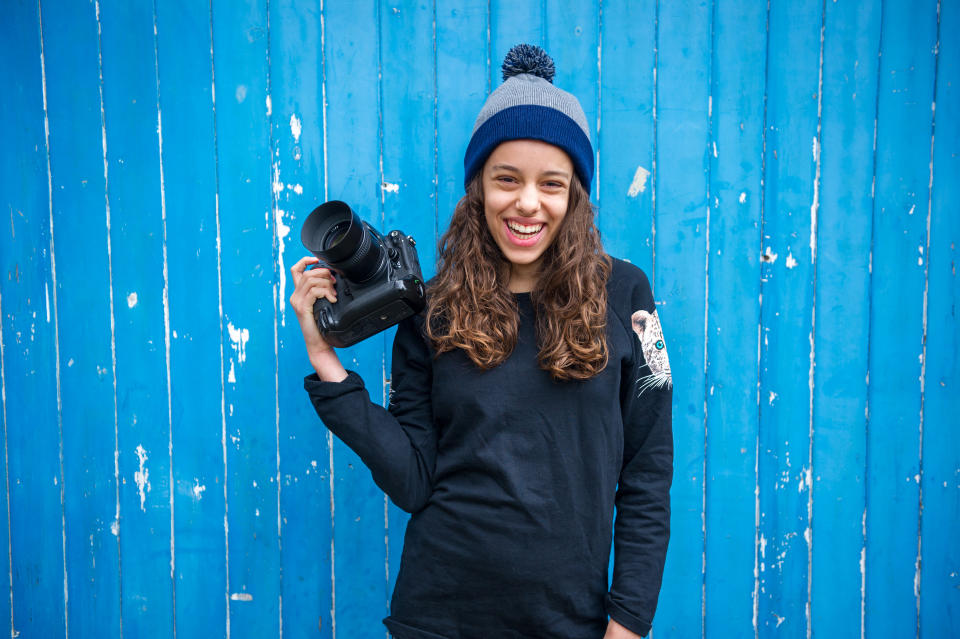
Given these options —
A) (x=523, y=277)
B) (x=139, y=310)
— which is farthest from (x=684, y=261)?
(x=139, y=310)

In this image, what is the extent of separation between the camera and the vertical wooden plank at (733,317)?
1.35 meters

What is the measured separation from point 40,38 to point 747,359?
6.30 ft

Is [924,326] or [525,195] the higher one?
[525,195]

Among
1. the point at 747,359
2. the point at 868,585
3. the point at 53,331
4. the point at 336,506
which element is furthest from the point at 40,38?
the point at 868,585

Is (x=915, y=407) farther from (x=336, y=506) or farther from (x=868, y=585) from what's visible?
(x=336, y=506)

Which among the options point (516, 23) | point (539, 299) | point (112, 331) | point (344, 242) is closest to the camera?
point (344, 242)

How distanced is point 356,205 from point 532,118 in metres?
0.59

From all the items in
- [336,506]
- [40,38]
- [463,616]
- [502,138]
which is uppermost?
[40,38]

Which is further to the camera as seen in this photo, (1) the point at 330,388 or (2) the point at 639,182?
(2) the point at 639,182

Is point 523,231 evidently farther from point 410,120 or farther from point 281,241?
point 281,241

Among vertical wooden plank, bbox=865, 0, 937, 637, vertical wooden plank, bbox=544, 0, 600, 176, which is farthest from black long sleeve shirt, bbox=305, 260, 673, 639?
vertical wooden plank, bbox=865, 0, 937, 637

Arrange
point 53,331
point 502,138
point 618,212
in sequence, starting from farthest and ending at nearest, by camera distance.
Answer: point 53,331 → point 618,212 → point 502,138

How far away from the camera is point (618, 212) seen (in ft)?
4.51

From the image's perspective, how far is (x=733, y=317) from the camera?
138 cm
